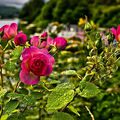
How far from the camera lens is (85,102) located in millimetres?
2211

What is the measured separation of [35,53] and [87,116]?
106 centimetres

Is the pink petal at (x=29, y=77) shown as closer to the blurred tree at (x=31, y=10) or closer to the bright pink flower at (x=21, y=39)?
the bright pink flower at (x=21, y=39)

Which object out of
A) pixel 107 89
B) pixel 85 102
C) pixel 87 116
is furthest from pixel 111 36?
pixel 107 89

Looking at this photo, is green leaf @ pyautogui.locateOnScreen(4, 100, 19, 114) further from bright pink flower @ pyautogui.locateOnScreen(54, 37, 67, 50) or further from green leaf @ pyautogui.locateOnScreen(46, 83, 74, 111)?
bright pink flower @ pyautogui.locateOnScreen(54, 37, 67, 50)

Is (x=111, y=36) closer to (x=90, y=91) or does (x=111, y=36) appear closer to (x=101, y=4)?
(x=90, y=91)

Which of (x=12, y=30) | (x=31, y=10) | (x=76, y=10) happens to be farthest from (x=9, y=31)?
(x=31, y=10)

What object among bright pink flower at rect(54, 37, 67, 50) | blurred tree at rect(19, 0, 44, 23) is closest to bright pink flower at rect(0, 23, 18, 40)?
bright pink flower at rect(54, 37, 67, 50)

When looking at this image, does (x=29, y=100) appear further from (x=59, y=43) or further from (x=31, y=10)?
(x=31, y=10)

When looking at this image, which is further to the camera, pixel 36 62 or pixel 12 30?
pixel 12 30

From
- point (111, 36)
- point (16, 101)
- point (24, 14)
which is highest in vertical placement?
point (111, 36)

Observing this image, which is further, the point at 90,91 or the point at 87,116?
the point at 87,116

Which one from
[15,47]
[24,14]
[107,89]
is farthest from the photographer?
[24,14]

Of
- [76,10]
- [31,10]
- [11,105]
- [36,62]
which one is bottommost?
[31,10]

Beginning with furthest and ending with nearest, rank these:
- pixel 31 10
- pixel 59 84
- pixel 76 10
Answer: pixel 31 10
pixel 76 10
pixel 59 84
